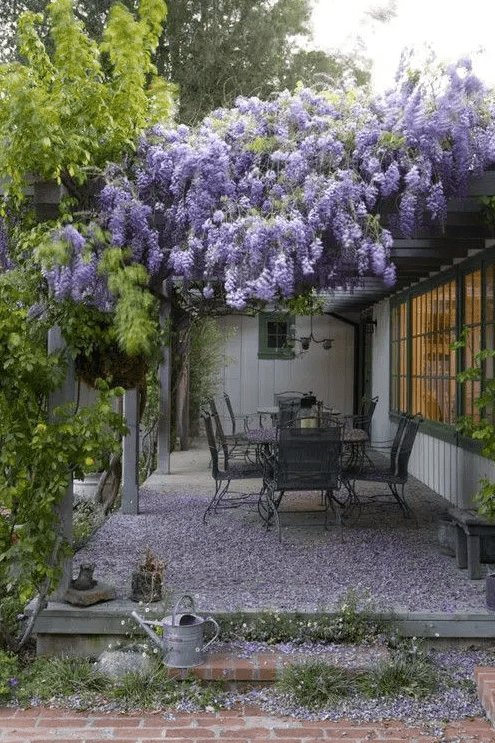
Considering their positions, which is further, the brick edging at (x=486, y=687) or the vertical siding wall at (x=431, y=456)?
the vertical siding wall at (x=431, y=456)

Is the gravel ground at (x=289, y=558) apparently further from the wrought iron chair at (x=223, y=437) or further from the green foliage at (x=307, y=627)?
the wrought iron chair at (x=223, y=437)

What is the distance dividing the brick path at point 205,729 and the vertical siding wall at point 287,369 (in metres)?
9.66

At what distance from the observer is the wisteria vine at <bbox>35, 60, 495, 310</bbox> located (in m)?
3.74

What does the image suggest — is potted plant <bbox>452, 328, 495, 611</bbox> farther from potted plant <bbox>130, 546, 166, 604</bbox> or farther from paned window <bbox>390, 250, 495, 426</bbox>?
potted plant <bbox>130, 546, 166, 604</bbox>

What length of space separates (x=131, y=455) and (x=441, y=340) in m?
2.91

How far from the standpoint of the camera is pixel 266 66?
9.96 metres

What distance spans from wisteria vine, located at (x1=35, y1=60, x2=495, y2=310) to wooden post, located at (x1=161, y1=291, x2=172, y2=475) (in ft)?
15.2

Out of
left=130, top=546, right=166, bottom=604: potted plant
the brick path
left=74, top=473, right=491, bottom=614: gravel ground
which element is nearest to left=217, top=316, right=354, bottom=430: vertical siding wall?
left=74, top=473, right=491, bottom=614: gravel ground

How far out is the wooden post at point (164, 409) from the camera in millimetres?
8711

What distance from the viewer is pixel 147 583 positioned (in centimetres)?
399

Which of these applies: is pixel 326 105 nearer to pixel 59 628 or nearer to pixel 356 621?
pixel 356 621

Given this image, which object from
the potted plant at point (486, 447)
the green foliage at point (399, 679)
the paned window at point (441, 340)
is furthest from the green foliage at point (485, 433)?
the green foliage at point (399, 679)

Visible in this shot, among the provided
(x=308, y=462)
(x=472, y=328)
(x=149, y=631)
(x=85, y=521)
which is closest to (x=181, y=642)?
(x=149, y=631)

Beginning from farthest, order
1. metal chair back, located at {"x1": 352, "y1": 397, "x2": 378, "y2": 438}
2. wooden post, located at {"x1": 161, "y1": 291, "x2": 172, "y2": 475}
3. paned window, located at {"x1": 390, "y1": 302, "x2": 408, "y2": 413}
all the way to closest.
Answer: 1. paned window, located at {"x1": 390, "y1": 302, "x2": 408, "y2": 413}
2. metal chair back, located at {"x1": 352, "y1": 397, "x2": 378, "y2": 438}
3. wooden post, located at {"x1": 161, "y1": 291, "x2": 172, "y2": 475}
